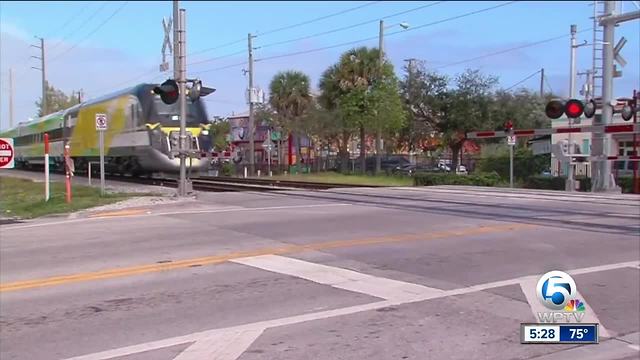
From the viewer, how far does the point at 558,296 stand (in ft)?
9.16

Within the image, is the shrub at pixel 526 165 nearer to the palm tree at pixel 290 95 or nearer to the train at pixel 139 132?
the train at pixel 139 132

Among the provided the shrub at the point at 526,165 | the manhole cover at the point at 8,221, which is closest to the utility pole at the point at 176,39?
the manhole cover at the point at 8,221

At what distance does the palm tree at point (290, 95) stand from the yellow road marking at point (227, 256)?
46.9 metres

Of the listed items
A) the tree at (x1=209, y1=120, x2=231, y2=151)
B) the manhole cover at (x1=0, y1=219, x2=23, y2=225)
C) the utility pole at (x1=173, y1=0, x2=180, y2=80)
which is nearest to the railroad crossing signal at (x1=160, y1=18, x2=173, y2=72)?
the utility pole at (x1=173, y1=0, x2=180, y2=80)

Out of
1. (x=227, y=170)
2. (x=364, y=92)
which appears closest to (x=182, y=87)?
(x=364, y=92)

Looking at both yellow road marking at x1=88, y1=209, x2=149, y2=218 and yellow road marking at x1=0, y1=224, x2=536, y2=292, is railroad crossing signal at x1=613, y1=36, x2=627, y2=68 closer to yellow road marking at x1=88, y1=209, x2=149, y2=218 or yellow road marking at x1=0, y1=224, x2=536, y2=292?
yellow road marking at x1=0, y1=224, x2=536, y2=292

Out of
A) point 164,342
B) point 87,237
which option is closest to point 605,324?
point 164,342

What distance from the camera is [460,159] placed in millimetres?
56219

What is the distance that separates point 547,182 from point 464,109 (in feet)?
65.7

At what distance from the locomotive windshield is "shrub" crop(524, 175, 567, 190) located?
16126mm

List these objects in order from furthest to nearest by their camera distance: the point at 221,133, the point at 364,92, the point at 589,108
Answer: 1. the point at 221,133
2. the point at 364,92
3. the point at 589,108

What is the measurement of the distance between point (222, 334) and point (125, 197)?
14.8 metres

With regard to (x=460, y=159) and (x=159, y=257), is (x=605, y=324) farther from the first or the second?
(x=460, y=159)

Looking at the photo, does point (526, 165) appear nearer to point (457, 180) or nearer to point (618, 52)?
point (457, 180)
